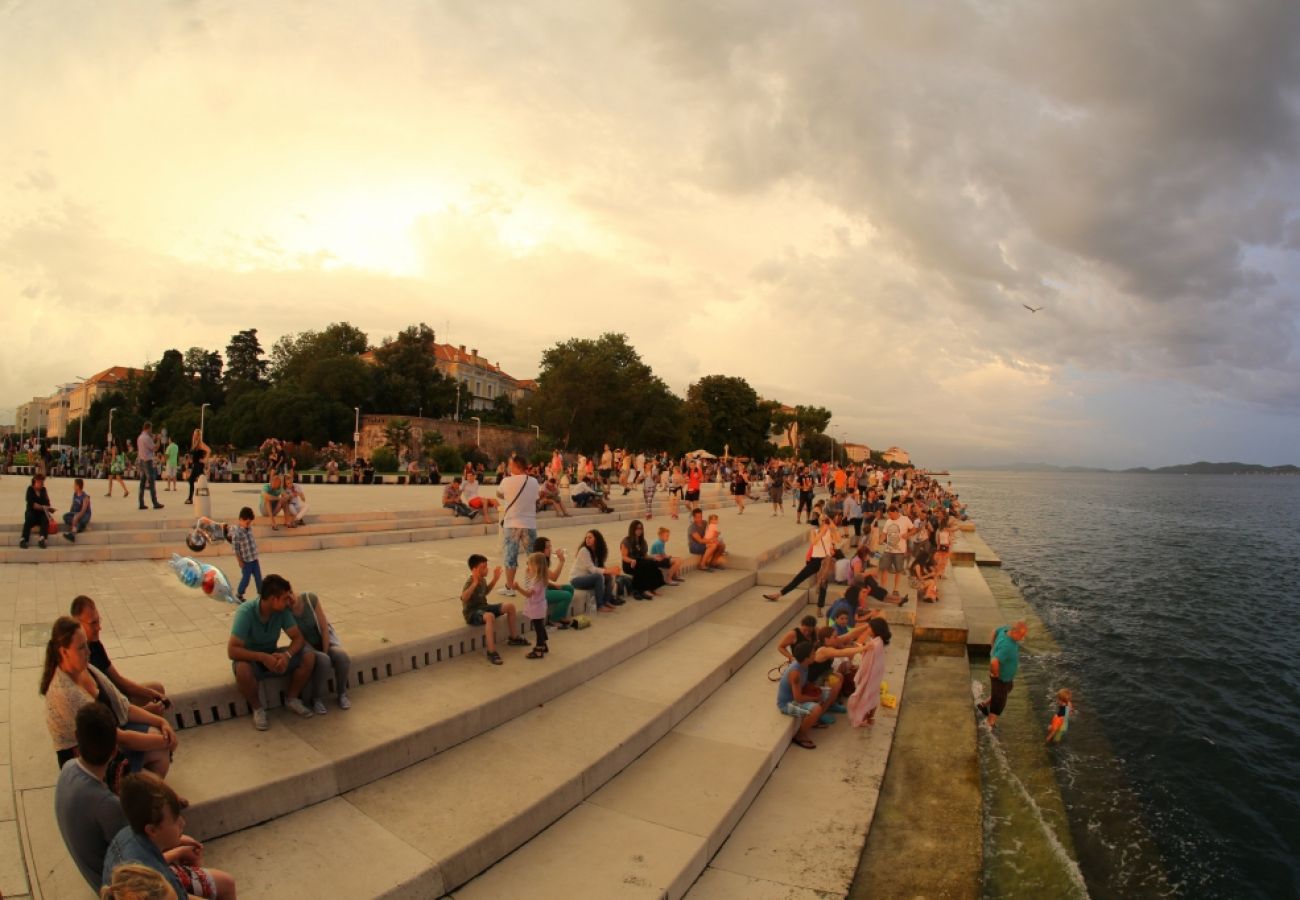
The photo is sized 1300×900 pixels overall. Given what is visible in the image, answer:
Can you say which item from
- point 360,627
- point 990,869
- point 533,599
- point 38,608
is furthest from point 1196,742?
point 38,608

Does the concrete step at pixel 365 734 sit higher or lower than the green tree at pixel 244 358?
lower

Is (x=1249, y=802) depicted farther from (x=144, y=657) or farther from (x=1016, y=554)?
(x=1016, y=554)

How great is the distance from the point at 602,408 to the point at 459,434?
2052cm

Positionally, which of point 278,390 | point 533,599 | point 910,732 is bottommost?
point 910,732

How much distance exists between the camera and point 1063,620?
59.2 feet

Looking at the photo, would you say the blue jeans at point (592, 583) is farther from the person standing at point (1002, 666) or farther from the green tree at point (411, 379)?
the green tree at point (411, 379)

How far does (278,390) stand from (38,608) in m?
59.2

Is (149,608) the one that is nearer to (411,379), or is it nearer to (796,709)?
(796,709)

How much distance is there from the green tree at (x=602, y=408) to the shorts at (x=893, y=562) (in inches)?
1682

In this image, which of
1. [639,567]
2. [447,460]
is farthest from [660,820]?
[447,460]

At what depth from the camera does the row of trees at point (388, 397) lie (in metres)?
56.0

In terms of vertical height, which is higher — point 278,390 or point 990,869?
point 278,390

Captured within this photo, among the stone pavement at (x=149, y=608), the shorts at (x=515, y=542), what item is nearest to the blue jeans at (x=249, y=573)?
the stone pavement at (x=149, y=608)

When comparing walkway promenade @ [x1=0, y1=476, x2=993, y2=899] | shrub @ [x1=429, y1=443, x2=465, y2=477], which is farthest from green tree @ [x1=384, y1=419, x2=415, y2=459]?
walkway promenade @ [x1=0, y1=476, x2=993, y2=899]
